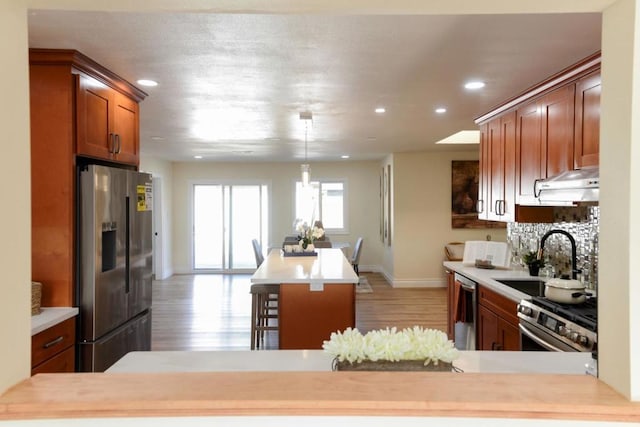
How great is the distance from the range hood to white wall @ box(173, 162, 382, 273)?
6.79 metres

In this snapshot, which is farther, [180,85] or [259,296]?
[259,296]

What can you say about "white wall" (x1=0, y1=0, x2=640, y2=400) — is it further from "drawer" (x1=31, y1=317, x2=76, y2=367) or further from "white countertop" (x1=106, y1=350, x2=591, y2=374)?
"drawer" (x1=31, y1=317, x2=76, y2=367)

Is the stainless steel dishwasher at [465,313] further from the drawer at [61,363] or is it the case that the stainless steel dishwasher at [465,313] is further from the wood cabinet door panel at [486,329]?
the drawer at [61,363]

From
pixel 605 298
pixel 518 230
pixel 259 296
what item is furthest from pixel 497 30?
pixel 259 296

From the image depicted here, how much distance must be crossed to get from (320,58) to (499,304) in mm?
2292

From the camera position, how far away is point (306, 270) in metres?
4.25

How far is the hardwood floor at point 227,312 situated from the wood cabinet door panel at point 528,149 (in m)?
2.38

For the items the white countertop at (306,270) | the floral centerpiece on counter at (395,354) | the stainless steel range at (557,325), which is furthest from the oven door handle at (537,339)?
the floral centerpiece on counter at (395,354)

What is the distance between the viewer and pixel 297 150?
7469 millimetres

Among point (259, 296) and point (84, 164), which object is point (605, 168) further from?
point (259, 296)

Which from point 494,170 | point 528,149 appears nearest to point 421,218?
point 494,170

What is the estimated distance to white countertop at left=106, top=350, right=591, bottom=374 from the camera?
5.53ft

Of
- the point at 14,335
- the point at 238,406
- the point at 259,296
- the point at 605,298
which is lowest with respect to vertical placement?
the point at 259,296

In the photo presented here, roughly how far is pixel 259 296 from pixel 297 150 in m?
3.44
